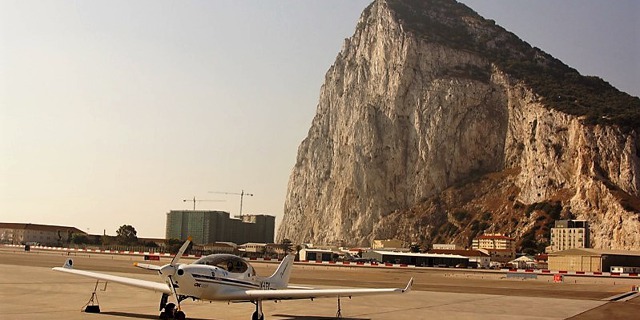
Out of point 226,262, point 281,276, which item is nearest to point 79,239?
point 281,276

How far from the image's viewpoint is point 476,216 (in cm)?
17350

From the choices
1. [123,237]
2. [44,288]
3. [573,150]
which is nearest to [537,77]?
[573,150]

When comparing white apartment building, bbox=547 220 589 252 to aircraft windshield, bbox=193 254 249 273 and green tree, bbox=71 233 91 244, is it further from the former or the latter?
aircraft windshield, bbox=193 254 249 273

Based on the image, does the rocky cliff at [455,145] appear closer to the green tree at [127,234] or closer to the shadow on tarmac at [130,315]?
the green tree at [127,234]

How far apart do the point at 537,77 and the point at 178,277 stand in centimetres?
19451

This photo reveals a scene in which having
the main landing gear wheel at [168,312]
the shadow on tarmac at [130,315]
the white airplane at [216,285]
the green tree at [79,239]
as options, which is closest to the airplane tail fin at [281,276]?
the white airplane at [216,285]

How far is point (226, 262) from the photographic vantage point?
778 inches

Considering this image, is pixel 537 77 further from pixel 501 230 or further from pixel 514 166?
pixel 501 230

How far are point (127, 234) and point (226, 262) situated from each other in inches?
7223

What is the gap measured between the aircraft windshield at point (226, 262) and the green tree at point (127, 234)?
17034 centimetres

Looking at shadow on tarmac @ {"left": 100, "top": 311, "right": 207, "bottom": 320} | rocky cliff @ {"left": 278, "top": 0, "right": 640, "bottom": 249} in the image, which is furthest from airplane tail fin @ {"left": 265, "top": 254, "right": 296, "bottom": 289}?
rocky cliff @ {"left": 278, "top": 0, "right": 640, "bottom": 249}

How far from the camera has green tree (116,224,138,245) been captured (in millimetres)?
185050

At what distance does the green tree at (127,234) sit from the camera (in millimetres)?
185050

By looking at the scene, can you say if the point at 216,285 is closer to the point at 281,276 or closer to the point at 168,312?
the point at 168,312
